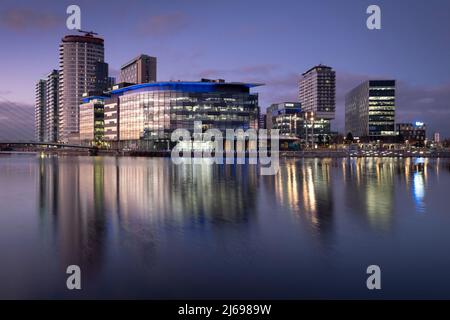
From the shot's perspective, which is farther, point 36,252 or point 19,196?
point 19,196

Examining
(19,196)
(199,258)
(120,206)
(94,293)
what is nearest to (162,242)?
(199,258)

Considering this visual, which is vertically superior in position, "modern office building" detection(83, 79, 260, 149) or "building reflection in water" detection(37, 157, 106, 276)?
"modern office building" detection(83, 79, 260, 149)

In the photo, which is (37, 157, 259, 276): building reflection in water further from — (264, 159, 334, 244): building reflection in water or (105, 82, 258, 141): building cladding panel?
(105, 82, 258, 141): building cladding panel

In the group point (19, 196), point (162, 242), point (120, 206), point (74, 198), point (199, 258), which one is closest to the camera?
point (199, 258)

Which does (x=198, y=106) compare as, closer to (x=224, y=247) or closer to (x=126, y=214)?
(x=126, y=214)

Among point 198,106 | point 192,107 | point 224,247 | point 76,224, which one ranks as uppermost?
point 198,106

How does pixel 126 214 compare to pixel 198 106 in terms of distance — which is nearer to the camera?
pixel 126 214

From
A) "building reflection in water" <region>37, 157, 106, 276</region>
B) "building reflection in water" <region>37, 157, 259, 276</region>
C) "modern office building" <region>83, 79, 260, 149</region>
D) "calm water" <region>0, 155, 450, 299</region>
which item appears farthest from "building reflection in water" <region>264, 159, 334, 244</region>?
"modern office building" <region>83, 79, 260, 149</region>

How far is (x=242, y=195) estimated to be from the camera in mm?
29812

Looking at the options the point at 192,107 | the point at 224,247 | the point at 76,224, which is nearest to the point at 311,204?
the point at 224,247

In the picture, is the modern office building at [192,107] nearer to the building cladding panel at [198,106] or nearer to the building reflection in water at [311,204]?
the building cladding panel at [198,106]

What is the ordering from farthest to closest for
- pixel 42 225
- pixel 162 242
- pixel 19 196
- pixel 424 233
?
pixel 19 196
pixel 42 225
pixel 424 233
pixel 162 242
